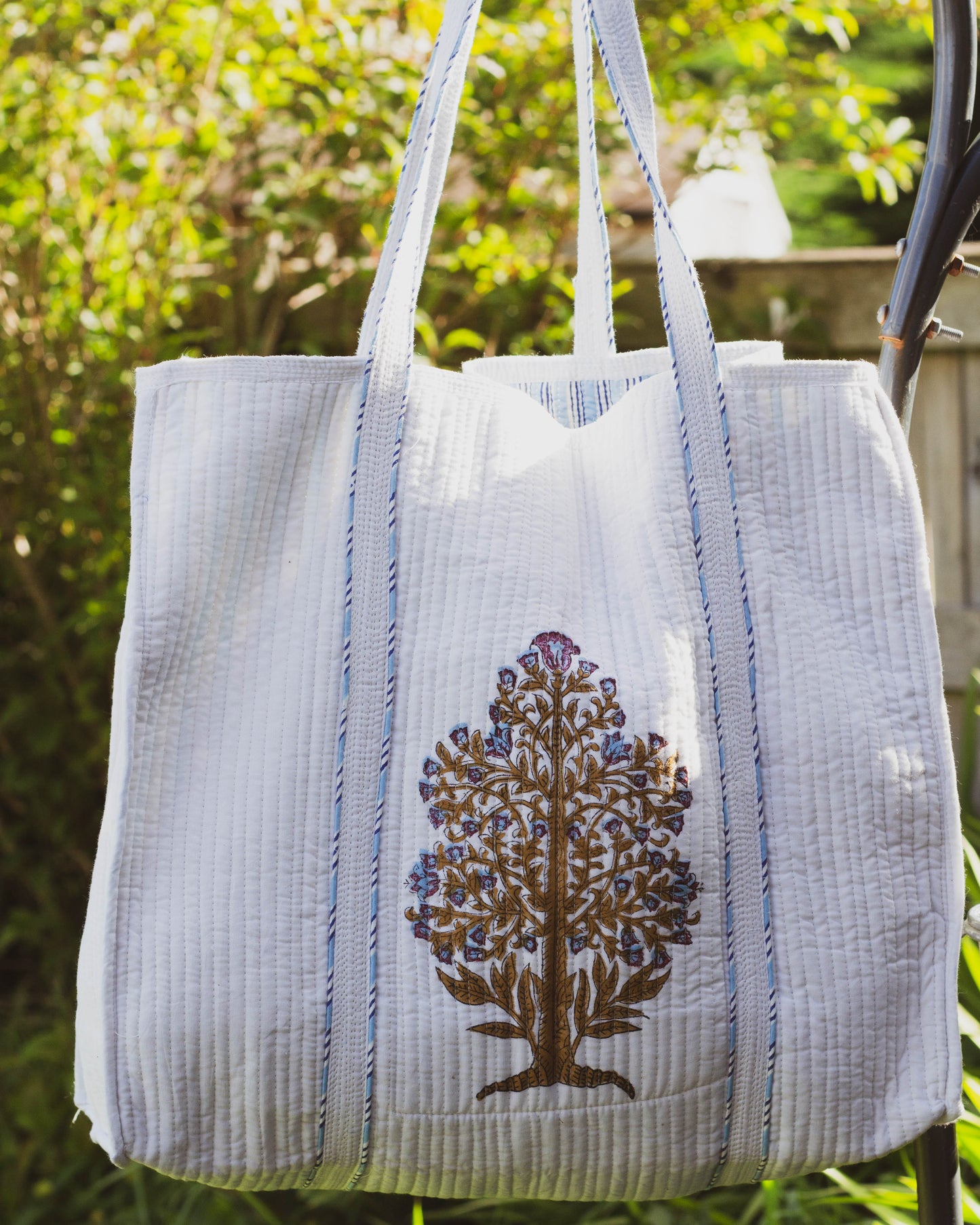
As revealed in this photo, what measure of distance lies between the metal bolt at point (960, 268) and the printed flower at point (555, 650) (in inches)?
14.4

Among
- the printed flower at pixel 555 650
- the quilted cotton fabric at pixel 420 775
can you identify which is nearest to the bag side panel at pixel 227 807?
the quilted cotton fabric at pixel 420 775

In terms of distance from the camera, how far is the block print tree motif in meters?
0.61

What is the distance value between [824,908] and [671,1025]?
0.11 metres

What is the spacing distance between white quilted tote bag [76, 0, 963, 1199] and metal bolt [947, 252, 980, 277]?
0.13 metres

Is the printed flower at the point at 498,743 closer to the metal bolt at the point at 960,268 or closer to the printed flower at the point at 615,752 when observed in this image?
the printed flower at the point at 615,752

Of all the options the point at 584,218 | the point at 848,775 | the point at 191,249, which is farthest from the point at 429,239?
the point at 191,249

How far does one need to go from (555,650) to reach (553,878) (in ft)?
0.43

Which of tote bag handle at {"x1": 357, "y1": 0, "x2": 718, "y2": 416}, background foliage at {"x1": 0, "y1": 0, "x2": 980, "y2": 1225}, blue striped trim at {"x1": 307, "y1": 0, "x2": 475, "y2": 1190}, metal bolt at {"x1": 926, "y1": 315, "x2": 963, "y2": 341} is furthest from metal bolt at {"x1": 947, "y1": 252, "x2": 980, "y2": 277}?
background foliage at {"x1": 0, "y1": 0, "x2": 980, "y2": 1225}

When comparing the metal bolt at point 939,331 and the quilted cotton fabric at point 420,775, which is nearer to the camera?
the quilted cotton fabric at point 420,775

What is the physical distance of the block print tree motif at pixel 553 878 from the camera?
2.01ft

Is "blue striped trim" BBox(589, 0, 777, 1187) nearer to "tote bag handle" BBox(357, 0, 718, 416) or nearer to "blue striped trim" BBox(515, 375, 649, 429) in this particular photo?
"tote bag handle" BBox(357, 0, 718, 416)

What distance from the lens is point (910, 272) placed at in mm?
719

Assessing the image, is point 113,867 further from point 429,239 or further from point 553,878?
point 429,239

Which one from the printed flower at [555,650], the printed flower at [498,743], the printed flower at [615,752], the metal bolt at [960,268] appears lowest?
the printed flower at [615,752]
